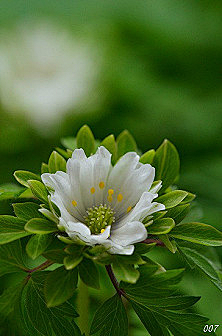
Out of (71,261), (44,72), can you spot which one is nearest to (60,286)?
(71,261)

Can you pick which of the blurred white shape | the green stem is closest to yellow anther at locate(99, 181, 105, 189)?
the green stem

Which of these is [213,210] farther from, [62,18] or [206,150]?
[62,18]

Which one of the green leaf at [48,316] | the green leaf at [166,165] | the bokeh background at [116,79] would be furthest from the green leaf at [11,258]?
the bokeh background at [116,79]

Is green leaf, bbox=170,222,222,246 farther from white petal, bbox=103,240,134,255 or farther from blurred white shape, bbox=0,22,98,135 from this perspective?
blurred white shape, bbox=0,22,98,135

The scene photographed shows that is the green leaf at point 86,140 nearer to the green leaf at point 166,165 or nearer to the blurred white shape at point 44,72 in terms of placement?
the green leaf at point 166,165

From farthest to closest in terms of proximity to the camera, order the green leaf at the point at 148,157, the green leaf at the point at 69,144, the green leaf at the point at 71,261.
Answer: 1. the green leaf at the point at 69,144
2. the green leaf at the point at 148,157
3. the green leaf at the point at 71,261

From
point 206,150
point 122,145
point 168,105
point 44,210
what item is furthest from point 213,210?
point 44,210

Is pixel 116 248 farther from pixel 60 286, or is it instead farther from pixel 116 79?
pixel 116 79
